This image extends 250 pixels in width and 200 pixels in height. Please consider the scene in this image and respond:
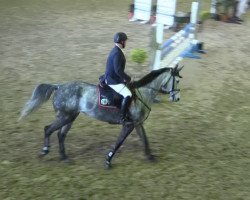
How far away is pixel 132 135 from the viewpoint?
8547 millimetres

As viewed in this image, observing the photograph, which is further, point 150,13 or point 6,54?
point 150,13

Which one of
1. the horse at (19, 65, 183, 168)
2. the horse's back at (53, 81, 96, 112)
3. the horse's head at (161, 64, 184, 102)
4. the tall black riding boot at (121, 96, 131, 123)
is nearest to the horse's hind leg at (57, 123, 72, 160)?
the horse at (19, 65, 183, 168)

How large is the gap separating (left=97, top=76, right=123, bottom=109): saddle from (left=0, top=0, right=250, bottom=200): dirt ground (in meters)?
1.18

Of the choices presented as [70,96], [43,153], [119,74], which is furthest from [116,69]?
[43,153]

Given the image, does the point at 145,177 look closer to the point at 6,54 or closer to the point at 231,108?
the point at 231,108

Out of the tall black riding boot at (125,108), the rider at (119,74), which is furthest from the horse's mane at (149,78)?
the tall black riding boot at (125,108)

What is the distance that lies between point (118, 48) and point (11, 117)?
11.6 feet

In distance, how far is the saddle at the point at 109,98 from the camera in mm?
6895

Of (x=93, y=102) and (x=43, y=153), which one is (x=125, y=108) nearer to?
(x=93, y=102)

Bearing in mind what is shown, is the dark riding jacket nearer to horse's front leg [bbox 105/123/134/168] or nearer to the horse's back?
the horse's back

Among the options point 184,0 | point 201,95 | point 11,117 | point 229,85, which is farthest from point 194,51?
point 184,0

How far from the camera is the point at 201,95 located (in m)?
10.9

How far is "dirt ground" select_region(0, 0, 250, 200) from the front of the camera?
663 cm

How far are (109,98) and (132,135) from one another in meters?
1.87
